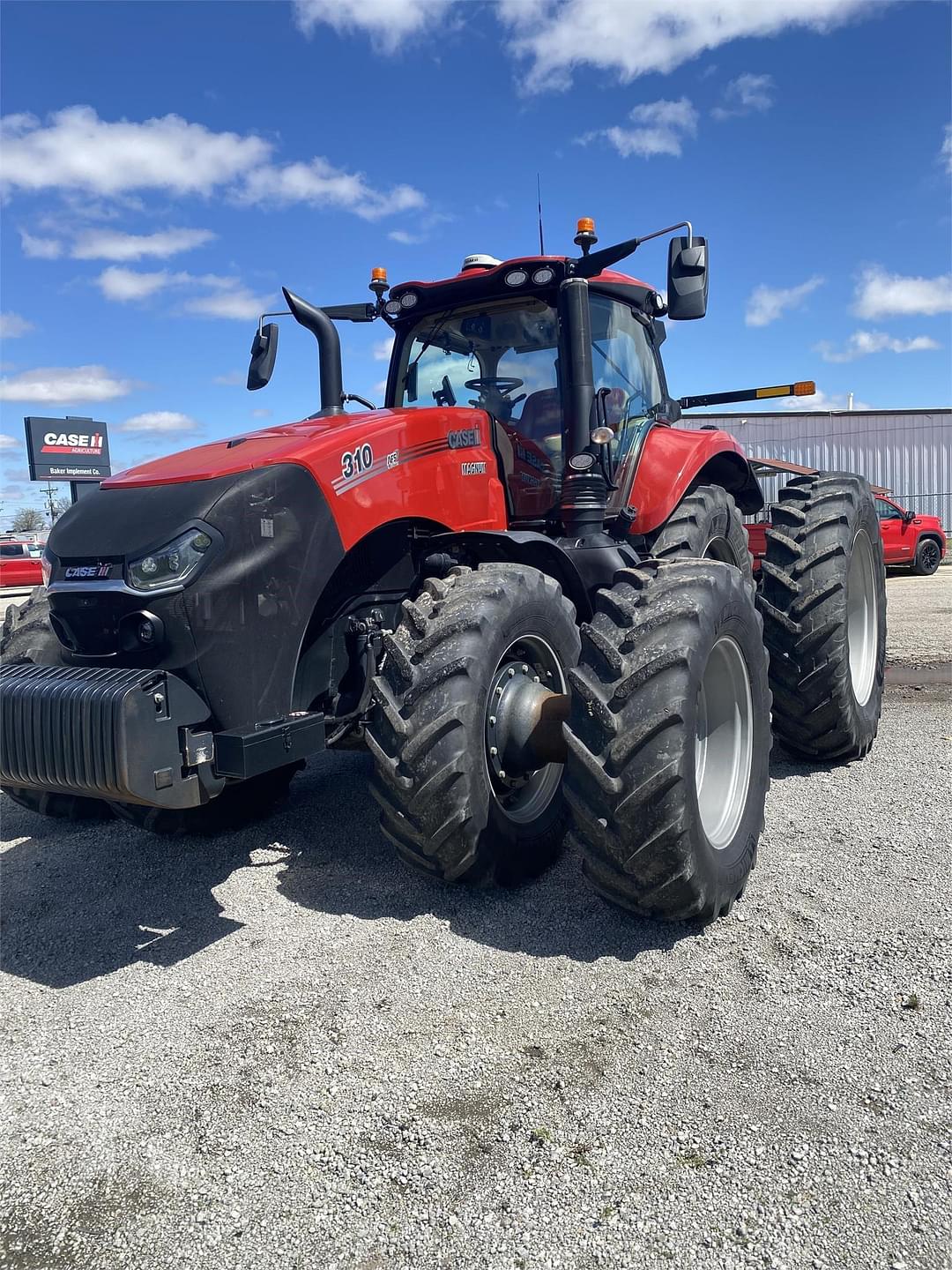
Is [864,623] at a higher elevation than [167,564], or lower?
lower

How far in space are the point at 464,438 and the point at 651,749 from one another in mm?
1953

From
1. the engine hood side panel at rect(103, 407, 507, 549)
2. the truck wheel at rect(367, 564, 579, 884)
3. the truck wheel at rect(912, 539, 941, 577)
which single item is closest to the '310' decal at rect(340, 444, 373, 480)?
the engine hood side panel at rect(103, 407, 507, 549)

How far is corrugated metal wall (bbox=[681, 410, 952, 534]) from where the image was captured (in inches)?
1162

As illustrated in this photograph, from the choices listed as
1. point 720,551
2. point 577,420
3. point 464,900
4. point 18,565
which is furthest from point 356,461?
point 18,565

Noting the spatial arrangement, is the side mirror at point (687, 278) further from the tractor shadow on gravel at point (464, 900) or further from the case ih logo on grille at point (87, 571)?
the case ih logo on grille at point (87, 571)

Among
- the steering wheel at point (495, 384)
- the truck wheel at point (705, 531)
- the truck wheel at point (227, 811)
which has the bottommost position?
the truck wheel at point (227, 811)

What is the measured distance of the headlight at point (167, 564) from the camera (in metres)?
3.05

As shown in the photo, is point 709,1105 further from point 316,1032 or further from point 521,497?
point 521,497

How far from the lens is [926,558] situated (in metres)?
17.9

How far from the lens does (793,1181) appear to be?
207cm

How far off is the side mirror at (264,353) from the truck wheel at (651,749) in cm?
249

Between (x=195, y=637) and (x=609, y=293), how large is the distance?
10.3 feet

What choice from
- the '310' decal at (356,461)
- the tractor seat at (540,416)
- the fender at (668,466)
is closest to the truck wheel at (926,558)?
the fender at (668,466)

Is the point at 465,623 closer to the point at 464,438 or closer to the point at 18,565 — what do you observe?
the point at 464,438
